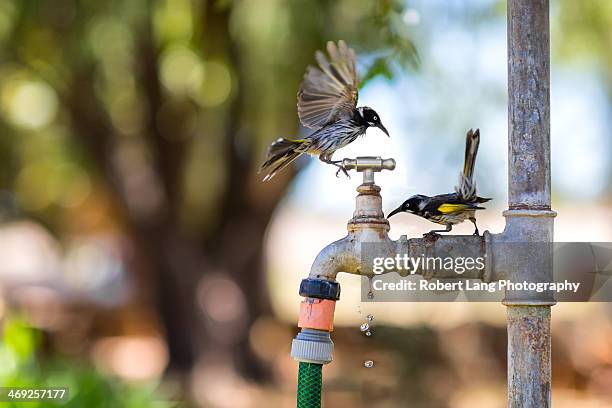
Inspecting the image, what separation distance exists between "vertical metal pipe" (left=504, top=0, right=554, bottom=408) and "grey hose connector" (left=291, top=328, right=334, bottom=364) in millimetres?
390

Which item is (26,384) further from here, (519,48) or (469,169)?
(519,48)

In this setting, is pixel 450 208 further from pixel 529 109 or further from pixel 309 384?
pixel 309 384

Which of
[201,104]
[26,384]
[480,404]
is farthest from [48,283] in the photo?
[26,384]

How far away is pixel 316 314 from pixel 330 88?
52 centimetres

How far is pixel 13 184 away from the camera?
34.7ft

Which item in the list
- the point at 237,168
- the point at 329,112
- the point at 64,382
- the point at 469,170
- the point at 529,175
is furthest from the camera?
the point at 237,168

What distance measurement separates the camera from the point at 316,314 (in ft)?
6.28

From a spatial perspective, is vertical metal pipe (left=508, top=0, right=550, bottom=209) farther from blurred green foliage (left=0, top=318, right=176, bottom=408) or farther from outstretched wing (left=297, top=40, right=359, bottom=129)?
blurred green foliage (left=0, top=318, right=176, bottom=408)

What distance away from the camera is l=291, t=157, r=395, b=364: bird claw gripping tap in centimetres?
192

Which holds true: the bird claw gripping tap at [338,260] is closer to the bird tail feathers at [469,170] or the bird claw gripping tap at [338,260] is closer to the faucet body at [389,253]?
the faucet body at [389,253]

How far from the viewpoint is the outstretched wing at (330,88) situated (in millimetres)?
1983

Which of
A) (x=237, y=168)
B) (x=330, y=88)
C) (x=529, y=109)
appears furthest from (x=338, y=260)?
(x=237, y=168)

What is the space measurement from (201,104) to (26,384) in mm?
3974

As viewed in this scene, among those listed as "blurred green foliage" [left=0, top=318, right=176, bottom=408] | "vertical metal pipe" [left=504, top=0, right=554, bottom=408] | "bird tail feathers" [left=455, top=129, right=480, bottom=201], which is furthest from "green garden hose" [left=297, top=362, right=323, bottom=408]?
"blurred green foliage" [left=0, top=318, right=176, bottom=408]
